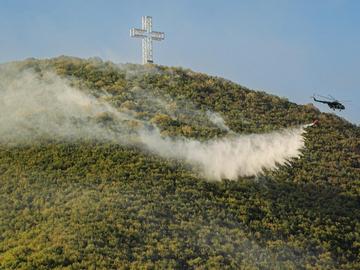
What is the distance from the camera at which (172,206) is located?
3947 centimetres

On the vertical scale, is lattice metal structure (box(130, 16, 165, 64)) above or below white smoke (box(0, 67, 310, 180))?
above

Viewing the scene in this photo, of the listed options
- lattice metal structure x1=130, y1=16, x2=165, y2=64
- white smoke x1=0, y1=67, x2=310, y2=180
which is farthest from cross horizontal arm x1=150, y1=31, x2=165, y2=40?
white smoke x1=0, y1=67, x2=310, y2=180

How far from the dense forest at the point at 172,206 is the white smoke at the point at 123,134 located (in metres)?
1.00


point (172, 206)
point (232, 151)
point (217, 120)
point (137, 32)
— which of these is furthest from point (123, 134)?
point (137, 32)

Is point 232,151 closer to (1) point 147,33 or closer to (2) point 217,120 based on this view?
(2) point 217,120

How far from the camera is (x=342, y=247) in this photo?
38.2 meters

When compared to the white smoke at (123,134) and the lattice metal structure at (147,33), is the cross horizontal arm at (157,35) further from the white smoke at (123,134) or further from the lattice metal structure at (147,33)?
the white smoke at (123,134)

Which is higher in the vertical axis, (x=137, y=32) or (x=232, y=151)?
(x=137, y=32)

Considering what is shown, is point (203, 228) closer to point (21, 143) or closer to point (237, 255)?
point (237, 255)

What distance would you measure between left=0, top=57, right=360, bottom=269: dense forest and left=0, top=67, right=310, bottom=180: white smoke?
1.00 meters

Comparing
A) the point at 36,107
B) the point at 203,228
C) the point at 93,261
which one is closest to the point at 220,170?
the point at 203,228

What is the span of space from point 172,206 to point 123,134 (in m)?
15.3

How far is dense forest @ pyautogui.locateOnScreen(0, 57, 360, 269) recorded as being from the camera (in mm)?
33906

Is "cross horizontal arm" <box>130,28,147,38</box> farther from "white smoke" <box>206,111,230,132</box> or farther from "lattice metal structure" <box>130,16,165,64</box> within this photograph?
"white smoke" <box>206,111,230,132</box>
